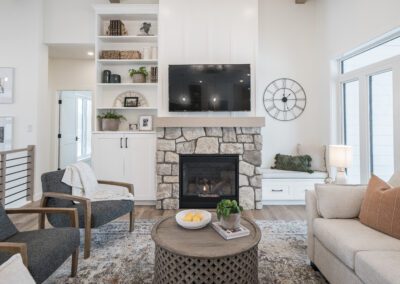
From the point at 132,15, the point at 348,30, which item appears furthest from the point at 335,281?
the point at 132,15

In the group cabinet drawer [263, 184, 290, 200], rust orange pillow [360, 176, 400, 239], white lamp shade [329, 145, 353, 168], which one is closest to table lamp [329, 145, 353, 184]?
white lamp shade [329, 145, 353, 168]

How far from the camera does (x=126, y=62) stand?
4.31 meters

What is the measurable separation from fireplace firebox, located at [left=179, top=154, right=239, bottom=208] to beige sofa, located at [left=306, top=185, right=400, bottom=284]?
1.75 metres

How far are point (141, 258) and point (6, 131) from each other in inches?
142

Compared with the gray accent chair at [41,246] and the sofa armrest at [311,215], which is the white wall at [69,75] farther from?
the sofa armrest at [311,215]

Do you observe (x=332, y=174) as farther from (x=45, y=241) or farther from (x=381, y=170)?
(x=45, y=241)

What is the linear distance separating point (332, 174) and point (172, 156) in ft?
8.64

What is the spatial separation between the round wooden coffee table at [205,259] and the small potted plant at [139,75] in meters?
3.06

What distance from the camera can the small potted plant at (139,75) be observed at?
421 cm

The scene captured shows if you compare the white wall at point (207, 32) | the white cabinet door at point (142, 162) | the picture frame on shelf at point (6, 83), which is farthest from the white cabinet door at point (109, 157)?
the picture frame on shelf at point (6, 83)

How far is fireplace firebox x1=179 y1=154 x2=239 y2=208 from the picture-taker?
→ 396 cm

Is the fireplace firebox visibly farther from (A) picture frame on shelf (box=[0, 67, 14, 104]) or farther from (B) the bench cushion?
(A) picture frame on shelf (box=[0, 67, 14, 104])

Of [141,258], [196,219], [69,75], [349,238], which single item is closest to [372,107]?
[349,238]

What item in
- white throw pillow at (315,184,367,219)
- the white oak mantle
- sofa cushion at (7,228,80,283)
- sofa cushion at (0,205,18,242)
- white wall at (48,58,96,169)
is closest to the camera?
sofa cushion at (7,228,80,283)
